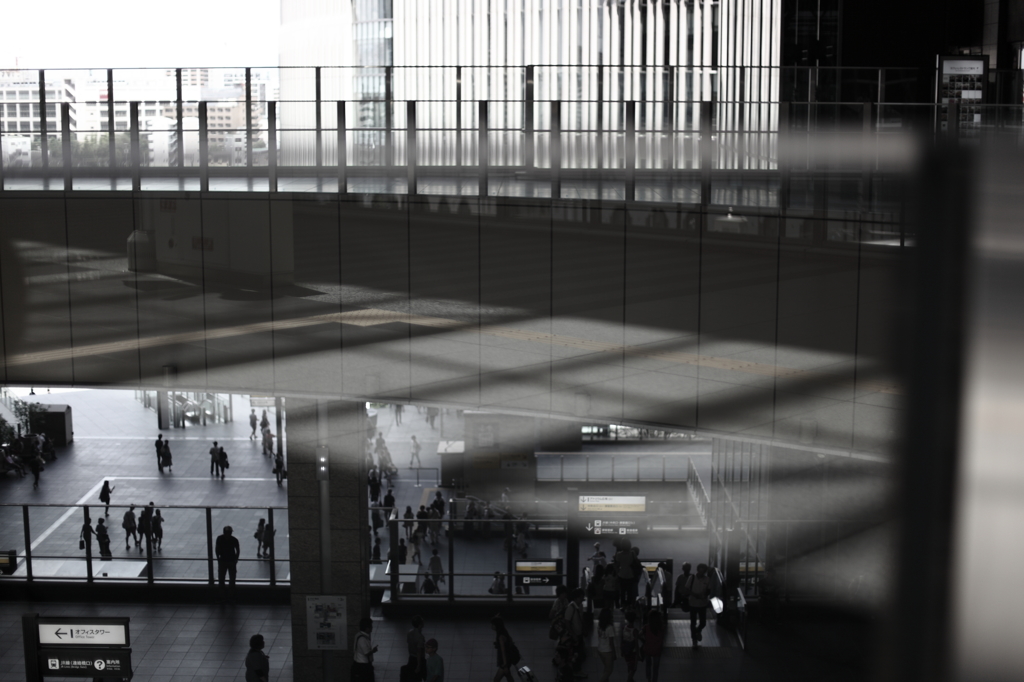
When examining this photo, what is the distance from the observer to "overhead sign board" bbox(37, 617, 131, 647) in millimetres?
11250

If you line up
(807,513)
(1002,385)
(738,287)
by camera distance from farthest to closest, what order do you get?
(807,513) < (738,287) < (1002,385)

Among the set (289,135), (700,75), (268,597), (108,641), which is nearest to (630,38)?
(700,75)

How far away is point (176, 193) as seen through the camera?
1260 cm

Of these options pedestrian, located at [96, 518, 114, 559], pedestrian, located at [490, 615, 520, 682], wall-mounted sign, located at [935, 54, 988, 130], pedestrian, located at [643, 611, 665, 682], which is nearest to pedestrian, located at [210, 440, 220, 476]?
pedestrian, located at [96, 518, 114, 559]

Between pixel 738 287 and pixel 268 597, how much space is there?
9.50 meters

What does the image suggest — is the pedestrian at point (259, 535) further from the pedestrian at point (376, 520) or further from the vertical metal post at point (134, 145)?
the vertical metal post at point (134, 145)

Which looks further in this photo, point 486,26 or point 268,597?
point 486,26

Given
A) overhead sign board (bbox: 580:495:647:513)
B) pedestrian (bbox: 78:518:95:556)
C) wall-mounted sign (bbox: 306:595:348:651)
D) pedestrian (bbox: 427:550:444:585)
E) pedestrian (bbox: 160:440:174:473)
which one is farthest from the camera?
pedestrian (bbox: 160:440:174:473)

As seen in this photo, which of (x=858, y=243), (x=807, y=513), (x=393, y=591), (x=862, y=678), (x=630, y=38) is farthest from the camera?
(x=630, y=38)

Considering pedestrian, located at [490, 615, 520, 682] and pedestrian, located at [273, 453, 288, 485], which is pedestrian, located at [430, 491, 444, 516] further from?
pedestrian, located at [490, 615, 520, 682]

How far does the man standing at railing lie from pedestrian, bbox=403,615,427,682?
4.02m

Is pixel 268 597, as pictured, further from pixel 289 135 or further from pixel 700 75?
pixel 700 75

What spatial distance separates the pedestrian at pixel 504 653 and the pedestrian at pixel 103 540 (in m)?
7.62

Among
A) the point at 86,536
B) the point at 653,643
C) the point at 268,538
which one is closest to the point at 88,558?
the point at 86,536
